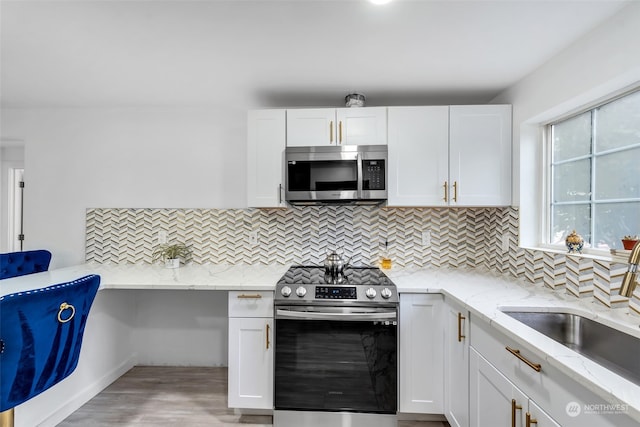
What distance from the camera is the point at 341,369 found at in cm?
174

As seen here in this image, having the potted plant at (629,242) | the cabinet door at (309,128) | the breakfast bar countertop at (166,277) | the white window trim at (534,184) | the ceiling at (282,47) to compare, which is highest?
the ceiling at (282,47)

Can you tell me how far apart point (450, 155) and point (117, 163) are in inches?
115

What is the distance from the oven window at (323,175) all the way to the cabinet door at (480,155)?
766 mm

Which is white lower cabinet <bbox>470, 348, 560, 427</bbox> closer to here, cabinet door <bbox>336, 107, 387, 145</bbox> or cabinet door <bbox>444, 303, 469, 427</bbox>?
cabinet door <bbox>444, 303, 469, 427</bbox>

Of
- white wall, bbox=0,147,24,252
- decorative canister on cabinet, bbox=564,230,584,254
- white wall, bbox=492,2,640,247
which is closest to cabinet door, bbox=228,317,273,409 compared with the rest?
decorative canister on cabinet, bbox=564,230,584,254

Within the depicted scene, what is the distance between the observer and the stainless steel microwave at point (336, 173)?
2.12 m

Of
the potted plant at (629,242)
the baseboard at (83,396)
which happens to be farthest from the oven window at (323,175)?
the baseboard at (83,396)

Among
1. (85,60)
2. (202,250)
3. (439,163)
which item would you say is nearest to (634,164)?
(439,163)

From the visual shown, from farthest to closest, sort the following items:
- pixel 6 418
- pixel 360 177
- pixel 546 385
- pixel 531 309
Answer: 1. pixel 360 177
2. pixel 531 309
3. pixel 6 418
4. pixel 546 385

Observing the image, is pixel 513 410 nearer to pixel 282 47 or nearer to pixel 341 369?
pixel 341 369

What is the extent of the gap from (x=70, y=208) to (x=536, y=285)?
3.86 m

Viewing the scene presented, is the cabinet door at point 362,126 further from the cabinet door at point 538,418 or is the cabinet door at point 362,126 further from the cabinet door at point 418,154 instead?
the cabinet door at point 538,418

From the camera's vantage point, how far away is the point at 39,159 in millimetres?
2660
